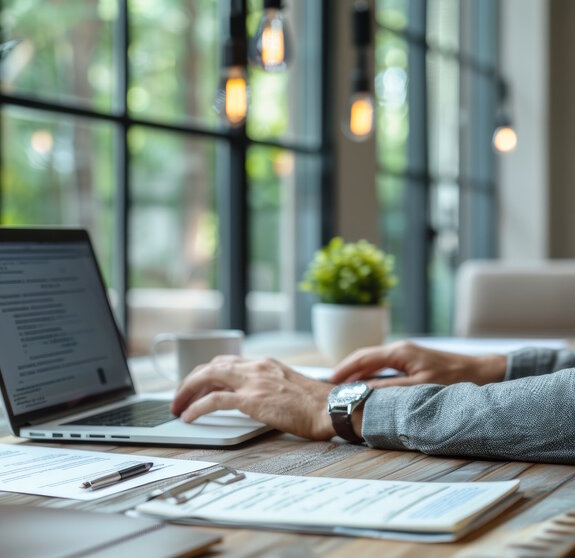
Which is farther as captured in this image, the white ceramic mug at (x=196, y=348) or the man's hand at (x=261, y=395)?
the white ceramic mug at (x=196, y=348)

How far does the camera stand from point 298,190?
3.66 m

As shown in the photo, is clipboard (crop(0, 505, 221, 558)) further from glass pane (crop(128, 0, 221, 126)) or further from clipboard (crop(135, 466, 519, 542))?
glass pane (crop(128, 0, 221, 126))

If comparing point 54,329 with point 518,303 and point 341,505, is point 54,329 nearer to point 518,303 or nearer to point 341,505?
point 341,505

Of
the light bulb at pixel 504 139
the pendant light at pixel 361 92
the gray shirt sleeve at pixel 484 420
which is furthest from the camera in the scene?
the light bulb at pixel 504 139

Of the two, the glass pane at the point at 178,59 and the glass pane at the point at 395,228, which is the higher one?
the glass pane at the point at 178,59

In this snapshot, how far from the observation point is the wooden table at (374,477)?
68cm

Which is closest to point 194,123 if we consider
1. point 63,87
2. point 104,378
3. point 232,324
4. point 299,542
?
point 232,324

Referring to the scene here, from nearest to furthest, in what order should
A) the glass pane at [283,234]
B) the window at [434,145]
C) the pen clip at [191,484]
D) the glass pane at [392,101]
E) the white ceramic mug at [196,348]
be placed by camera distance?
the pen clip at [191,484] < the white ceramic mug at [196,348] < the glass pane at [283,234] < the glass pane at [392,101] < the window at [434,145]

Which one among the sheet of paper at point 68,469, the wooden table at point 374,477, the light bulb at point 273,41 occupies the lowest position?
the wooden table at point 374,477

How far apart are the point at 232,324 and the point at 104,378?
180 cm

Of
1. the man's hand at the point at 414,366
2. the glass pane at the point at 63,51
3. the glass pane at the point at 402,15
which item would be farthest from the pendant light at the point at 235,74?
the glass pane at the point at 402,15

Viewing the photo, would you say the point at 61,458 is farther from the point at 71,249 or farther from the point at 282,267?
the point at 282,267

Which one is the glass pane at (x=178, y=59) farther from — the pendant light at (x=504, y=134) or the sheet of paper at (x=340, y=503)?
the sheet of paper at (x=340, y=503)

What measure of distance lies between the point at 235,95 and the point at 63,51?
180 centimetres
